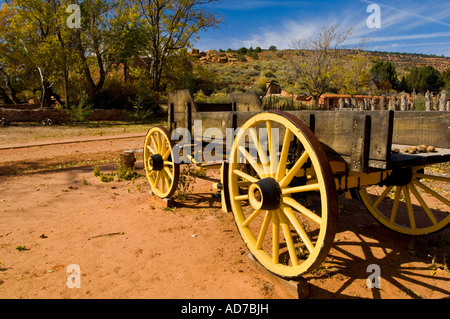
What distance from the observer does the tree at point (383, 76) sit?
38.3m

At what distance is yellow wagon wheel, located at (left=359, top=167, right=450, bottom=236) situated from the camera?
3.25m

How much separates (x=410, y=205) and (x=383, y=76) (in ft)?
135

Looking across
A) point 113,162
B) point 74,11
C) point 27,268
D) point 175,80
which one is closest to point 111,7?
point 74,11

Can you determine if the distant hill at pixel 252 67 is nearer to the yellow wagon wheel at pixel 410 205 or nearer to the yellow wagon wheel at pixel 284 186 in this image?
the yellow wagon wheel at pixel 410 205

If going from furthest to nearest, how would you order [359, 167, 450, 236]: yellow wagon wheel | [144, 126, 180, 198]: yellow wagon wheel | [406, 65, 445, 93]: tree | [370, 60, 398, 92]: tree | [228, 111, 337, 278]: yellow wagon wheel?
[370, 60, 398, 92]: tree → [406, 65, 445, 93]: tree → [144, 126, 180, 198]: yellow wagon wheel → [359, 167, 450, 236]: yellow wagon wheel → [228, 111, 337, 278]: yellow wagon wheel

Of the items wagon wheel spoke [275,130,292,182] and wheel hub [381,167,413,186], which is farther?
wheel hub [381,167,413,186]

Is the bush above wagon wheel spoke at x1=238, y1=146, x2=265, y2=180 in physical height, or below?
above

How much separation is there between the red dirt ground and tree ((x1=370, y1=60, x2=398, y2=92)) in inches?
1536

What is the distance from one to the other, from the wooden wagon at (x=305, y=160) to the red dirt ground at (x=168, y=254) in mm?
286

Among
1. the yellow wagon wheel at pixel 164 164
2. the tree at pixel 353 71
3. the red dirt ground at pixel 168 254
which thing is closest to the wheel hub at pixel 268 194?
the red dirt ground at pixel 168 254

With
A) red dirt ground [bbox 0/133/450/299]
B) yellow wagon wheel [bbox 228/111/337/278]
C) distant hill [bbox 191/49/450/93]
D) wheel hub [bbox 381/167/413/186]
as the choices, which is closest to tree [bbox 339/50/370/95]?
distant hill [bbox 191/49/450/93]

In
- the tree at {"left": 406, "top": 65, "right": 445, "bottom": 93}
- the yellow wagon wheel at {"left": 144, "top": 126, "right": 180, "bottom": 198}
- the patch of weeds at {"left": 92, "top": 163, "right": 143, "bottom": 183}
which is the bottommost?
the patch of weeds at {"left": 92, "top": 163, "right": 143, "bottom": 183}

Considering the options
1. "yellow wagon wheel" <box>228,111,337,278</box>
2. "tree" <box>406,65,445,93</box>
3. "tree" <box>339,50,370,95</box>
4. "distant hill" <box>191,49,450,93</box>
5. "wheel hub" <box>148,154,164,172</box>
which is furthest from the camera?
"tree" <box>406,65,445,93</box>

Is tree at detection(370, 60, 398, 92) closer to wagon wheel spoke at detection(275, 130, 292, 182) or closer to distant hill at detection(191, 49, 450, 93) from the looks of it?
distant hill at detection(191, 49, 450, 93)
